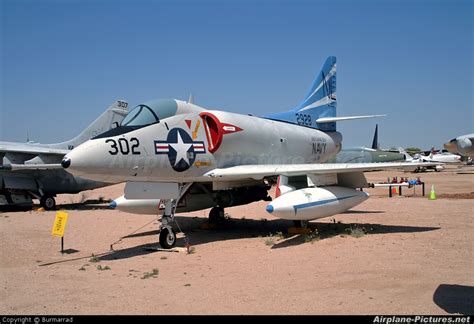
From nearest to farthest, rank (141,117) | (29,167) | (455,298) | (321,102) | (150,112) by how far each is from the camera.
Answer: (455,298)
(141,117)
(150,112)
(321,102)
(29,167)

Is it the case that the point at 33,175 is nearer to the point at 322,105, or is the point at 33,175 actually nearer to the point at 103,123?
the point at 103,123

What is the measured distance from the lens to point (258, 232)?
1263 cm

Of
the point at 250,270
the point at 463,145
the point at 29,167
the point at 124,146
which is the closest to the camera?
the point at 463,145

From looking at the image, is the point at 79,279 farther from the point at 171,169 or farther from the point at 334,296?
the point at 334,296

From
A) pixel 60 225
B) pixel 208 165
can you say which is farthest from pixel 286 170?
pixel 60 225

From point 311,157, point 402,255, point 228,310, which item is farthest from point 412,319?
point 311,157

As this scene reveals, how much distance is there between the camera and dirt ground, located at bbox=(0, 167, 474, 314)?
5.65m

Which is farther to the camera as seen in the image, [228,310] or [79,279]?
[79,279]

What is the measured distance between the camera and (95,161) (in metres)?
8.79

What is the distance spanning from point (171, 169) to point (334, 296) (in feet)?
17.2

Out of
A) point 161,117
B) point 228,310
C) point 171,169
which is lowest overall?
point 228,310

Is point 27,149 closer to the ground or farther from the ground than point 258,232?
farther from the ground

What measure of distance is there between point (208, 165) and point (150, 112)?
74.8 inches

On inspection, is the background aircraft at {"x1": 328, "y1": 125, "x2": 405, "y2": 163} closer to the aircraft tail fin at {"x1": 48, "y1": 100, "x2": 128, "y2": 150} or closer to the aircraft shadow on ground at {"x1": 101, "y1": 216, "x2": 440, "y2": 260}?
the aircraft tail fin at {"x1": 48, "y1": 100, "x2": 128, "y2": 150}
